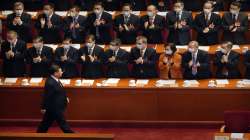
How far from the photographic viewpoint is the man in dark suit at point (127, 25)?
40.1 ft

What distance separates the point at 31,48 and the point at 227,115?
202 inches

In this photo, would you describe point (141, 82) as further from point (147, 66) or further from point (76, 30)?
point (76, 30)

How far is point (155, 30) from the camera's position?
12.2 m

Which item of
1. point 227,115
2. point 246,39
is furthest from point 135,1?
point 227,115

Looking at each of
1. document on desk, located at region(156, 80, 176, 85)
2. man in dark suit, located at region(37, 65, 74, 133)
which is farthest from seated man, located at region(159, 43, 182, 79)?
man in dark suit, located at region(37, 65, 74, 133)

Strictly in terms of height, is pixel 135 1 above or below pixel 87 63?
above

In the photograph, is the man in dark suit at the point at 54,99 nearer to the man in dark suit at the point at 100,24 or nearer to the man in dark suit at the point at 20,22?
the man in dark suit at the point at 100,24

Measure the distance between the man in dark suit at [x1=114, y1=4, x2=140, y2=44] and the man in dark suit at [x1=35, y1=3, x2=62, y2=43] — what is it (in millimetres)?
1332

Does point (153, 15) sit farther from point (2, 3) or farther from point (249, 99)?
point (2, 3)

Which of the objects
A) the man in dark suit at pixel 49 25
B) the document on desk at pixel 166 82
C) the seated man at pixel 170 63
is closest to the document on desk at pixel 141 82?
the document on desk at pixel 166 82

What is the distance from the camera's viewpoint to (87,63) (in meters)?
11.7

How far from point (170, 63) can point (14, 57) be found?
3353 millimetres

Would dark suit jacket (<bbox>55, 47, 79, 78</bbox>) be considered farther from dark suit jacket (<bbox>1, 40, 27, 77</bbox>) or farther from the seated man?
the seated man

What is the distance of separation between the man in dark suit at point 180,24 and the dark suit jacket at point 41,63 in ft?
8.63
